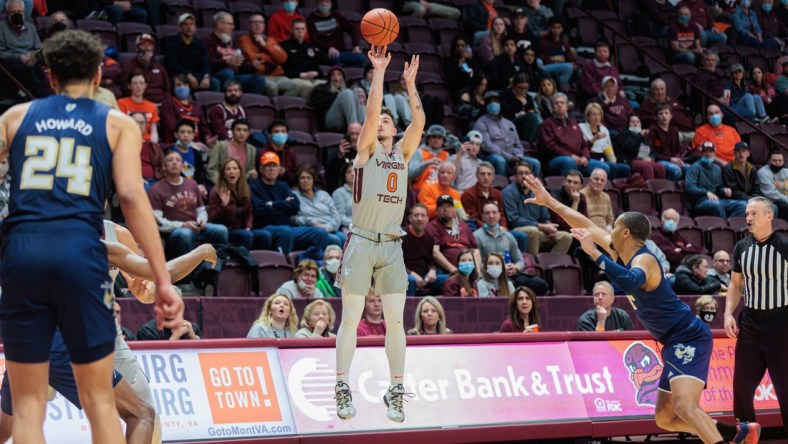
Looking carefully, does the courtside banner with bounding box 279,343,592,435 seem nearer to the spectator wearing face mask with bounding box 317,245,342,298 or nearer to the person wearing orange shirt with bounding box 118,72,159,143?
the spectator wearing face mask with bounding box 317,245,342,298

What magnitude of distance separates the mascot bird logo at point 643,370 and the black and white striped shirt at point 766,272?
117 centimetres

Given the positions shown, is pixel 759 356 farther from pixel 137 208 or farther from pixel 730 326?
pixel 137 208

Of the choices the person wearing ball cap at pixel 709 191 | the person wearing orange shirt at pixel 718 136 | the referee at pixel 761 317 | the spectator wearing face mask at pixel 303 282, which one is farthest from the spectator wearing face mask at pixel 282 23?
the referee at pixel 761 317

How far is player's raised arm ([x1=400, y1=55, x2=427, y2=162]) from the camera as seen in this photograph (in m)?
7.87

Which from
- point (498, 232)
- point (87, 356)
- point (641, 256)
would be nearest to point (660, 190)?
point (498, 232)

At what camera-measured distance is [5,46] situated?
13.1m

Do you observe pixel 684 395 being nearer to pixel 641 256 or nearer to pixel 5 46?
pixel 641 256

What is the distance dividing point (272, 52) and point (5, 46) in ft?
12.5

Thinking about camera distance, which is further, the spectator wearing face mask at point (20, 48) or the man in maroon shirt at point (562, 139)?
the man in maroon shirt at point (562, 139)

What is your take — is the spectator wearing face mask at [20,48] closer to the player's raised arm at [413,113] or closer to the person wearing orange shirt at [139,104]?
the person wearing orange shirt at [139,104]

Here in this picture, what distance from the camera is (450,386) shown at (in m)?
9.02

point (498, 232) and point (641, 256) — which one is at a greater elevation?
point (641, 256)

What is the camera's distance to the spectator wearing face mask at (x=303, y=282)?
11.0 meters

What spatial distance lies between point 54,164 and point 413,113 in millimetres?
3925
